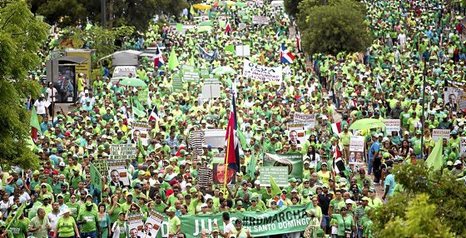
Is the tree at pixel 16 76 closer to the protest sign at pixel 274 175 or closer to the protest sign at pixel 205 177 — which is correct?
the protest sign at pixel 205 177

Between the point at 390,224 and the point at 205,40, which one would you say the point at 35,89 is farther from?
the point at 205,40

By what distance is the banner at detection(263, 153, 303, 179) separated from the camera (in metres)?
25.1

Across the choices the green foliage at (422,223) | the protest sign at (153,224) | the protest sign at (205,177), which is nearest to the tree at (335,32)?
the protest sign at (205,177)

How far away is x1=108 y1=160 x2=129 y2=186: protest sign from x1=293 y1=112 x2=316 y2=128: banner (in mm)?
5729

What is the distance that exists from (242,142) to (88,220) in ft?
21.7

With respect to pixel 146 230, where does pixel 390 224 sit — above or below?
above

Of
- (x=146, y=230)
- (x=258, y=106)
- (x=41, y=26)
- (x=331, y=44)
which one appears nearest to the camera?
(x=146, y=230)

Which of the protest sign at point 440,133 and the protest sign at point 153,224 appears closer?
the protest sign at point 153,224

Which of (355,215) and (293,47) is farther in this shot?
(293,47)

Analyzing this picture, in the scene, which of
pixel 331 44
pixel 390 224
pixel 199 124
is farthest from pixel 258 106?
pixel 390 224

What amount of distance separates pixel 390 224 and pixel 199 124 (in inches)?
706

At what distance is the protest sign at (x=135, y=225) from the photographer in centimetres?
2167

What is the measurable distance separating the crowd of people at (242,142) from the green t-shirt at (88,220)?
1cm

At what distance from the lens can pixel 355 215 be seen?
71.8ft
